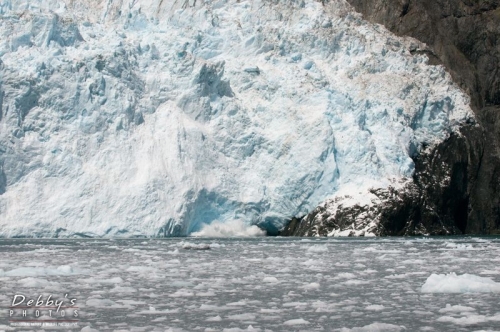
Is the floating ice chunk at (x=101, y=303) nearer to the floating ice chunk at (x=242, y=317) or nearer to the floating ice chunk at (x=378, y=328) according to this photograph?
the floating ice chunk at (x=242, y=317)

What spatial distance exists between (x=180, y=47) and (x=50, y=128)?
948cm

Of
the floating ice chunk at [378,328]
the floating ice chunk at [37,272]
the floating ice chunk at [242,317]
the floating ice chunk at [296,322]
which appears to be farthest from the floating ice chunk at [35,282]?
the floating ice chunk at [378,328]

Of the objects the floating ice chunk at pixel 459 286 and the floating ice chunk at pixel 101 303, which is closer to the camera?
the floating ice chunk at pixel 101 303

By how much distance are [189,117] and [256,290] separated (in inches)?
1238

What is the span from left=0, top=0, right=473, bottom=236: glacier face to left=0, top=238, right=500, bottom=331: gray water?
16610 millimetres

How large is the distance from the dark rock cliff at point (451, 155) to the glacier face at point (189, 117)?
1299 mm

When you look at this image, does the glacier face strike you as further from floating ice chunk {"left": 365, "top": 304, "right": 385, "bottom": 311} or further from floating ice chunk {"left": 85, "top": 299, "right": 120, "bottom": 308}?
floating ice chunk {"left": 365, "top": 304, "right": 385, "bottom": 311}

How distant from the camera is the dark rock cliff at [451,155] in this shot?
44.6 meters

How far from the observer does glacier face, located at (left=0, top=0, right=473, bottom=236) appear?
42.6m

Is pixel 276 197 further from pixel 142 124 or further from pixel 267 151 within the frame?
pixel 142 124

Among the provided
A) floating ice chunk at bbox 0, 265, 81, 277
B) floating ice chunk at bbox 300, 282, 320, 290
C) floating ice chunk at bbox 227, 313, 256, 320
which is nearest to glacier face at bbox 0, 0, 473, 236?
floating ice chunk at bbox 0, 265, 81, 277

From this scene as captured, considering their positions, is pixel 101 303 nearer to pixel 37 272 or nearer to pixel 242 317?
pixel 242 317

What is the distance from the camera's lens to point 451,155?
50344mm

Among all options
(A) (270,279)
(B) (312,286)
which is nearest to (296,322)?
(B) (312,286)
